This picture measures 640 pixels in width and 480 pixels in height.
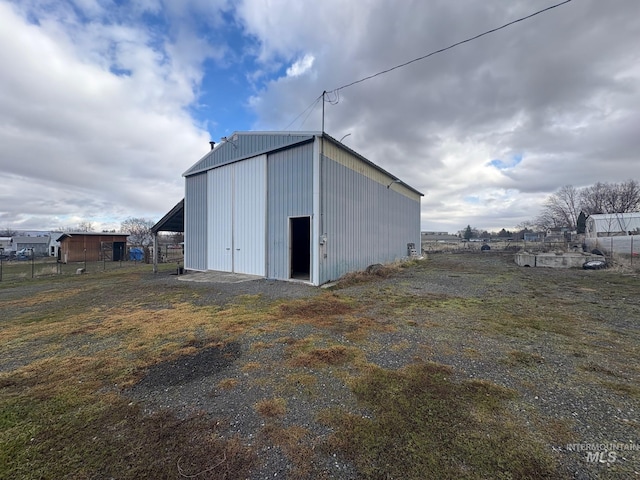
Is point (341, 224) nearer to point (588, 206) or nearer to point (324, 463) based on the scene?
point (324, 463)

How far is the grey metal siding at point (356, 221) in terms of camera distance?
31.4ft

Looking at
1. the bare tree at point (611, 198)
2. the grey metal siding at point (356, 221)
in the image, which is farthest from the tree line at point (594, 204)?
the grey metal siding at point (356, 221)

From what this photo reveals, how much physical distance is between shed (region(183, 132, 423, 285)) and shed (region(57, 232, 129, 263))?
18688mm

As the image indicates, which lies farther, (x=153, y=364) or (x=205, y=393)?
(x=153, y=364)

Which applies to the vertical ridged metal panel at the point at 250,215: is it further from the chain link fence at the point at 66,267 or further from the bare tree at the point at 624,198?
the bare tree at the point at 624,198

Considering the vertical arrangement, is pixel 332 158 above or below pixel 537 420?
above

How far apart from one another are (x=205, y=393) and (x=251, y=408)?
61cm

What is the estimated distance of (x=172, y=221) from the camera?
599 inches

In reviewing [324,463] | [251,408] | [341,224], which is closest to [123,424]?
[251,408]

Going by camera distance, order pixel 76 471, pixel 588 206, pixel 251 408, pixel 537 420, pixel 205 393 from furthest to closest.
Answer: pixel 588 206 < pixel 205 393 < pixel 251 408 < pixel 537 420 < pixel 76 471

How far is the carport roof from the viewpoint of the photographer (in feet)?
46.5

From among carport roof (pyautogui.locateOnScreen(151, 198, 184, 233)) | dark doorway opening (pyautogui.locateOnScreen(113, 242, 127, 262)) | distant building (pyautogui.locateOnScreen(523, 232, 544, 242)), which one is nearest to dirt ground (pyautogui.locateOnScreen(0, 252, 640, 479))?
carport roof (pyautogui.locateOnScreen(151, 198, 184, 233))

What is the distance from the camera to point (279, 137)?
9.97 m

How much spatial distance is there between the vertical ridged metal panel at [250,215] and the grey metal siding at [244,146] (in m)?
0.36
